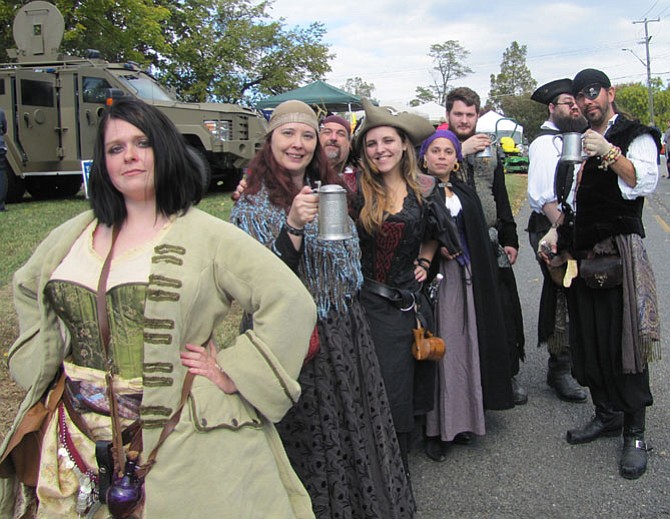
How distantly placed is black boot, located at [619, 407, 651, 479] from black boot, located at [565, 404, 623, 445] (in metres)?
0.23

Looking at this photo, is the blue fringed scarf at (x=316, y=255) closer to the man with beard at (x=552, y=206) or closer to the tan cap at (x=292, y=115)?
the tan cap at (x=292, y=115)

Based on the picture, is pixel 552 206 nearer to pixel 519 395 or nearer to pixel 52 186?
pixel 519 395

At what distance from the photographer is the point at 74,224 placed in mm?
2055

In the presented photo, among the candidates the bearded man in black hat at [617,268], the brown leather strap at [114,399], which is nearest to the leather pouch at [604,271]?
the bearded man in black hat at [617,268]

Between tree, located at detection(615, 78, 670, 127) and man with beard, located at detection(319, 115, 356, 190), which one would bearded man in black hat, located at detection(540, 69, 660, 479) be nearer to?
man with beard, located at detection(319, 115, 356, 190)

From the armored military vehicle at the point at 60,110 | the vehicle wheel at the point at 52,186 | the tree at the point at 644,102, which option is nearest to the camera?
the armored military vehicle at the point at 60,110

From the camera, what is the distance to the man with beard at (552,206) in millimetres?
4449

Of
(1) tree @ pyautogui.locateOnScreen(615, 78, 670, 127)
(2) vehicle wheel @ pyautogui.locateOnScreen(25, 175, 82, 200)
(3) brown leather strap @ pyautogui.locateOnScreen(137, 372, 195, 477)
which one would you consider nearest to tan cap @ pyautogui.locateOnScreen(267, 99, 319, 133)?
(3) brown leather strap @ pyautogui.locateOnScreen(137, 372, 195, 477)

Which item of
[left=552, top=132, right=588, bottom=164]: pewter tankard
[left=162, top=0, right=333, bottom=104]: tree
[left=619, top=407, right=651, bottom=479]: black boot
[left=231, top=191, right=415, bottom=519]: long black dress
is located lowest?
[left=619, top=407, right=651, bottom=479]: black boot

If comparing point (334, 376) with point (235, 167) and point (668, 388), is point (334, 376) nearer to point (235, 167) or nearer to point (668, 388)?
point (668, 388)

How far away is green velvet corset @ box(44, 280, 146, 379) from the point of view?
73.5 inches

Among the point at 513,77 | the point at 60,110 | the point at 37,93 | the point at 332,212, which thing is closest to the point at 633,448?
the point at 332,212

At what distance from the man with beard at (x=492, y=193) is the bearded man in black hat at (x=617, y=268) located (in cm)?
73

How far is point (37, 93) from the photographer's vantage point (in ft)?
43.6
